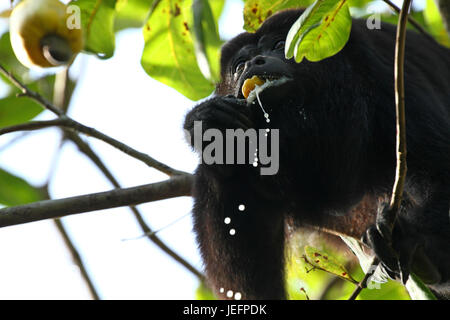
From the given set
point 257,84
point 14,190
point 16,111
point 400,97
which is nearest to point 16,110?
point 16,111

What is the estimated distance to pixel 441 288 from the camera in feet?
8.61

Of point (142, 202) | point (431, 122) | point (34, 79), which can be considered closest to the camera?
point (142, 202)

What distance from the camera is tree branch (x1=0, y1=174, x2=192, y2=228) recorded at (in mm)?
2512

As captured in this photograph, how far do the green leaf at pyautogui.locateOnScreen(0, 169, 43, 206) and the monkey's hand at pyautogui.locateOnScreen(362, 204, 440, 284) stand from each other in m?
1.81

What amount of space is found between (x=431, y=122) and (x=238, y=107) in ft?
3.02

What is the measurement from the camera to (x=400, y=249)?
2.37 metres

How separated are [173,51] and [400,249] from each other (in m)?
1.15

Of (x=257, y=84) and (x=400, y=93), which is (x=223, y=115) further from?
(x=400, y=93)

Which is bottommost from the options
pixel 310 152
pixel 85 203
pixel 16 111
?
pixel 310 152

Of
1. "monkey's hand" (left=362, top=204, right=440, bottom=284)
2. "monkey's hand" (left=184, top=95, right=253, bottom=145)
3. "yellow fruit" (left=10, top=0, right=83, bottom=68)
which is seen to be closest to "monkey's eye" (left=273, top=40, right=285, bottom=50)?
"monkey's hand" (left=184, top=95, right=253, bottom=145)

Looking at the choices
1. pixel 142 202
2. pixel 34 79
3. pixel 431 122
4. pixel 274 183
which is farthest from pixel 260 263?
pixel 34 79

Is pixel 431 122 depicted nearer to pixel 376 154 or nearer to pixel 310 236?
pixel 376 154

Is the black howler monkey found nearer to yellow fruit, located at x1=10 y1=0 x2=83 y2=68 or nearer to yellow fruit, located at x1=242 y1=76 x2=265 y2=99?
yellow fruit, located at x1=242 y1=76 x2=265 y2=99

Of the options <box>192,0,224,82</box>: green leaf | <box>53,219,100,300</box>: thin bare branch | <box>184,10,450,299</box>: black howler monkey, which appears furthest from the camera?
<box>53,219,100,300</box>: thin bare branch
